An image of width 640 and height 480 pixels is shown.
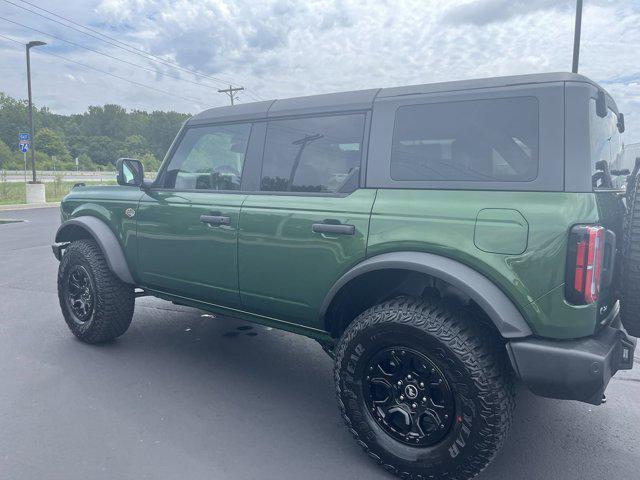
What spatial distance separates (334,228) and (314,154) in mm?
564

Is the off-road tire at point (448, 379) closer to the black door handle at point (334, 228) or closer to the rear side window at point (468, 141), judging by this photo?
the black door handle at point (334, 228)

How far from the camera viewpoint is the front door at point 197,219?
317 cm

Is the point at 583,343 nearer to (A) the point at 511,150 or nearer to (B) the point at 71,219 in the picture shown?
(A) the point at 511,150

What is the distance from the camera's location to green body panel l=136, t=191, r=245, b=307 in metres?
3.14

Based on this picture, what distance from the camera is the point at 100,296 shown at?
386 cm

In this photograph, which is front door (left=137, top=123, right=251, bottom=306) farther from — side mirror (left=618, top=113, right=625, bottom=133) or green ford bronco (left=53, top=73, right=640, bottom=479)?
side mirror (left=618, top=113, right=625, bottom=133)

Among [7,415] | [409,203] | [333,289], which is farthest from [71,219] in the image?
[409,203]

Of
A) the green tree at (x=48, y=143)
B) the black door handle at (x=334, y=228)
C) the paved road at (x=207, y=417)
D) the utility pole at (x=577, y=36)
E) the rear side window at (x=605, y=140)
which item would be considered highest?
the green tree at (x=48, y=143)

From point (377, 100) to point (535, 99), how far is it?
0.85 metres

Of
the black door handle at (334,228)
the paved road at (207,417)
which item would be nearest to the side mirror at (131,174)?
the paved road at (207,417)

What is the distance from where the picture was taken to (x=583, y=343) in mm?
2064

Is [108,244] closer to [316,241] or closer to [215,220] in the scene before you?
[215,220]

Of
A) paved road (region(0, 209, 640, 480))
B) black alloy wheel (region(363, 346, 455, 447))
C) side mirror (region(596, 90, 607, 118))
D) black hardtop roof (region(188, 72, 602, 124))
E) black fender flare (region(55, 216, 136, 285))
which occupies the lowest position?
paved road (region(0, 209, 640, 480))

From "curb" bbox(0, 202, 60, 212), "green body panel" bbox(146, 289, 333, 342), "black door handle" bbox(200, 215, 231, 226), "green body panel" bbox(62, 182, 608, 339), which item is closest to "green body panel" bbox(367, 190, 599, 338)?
"green body panel" bbox(62, 182, 608, 339)
